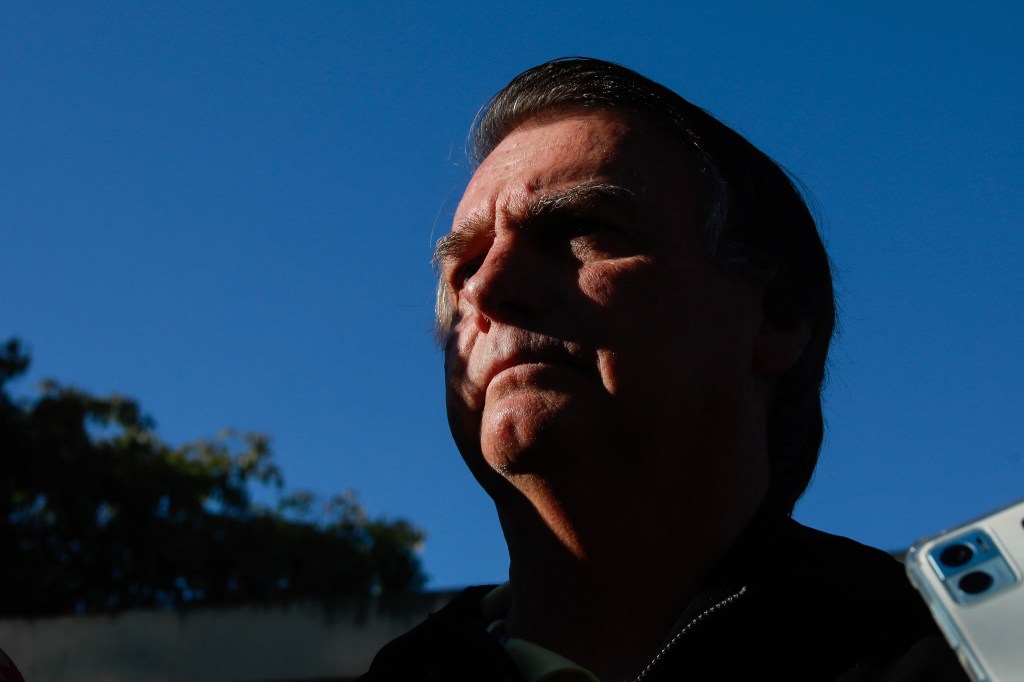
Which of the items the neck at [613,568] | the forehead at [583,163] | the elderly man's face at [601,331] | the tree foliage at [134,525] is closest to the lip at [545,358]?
the elderly man's face at [601,331]

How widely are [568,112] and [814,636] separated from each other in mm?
1389

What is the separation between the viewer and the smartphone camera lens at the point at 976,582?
1.22 meters

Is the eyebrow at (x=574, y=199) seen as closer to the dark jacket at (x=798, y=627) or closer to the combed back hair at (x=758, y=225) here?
the combed back hair at (x=758, y=225)

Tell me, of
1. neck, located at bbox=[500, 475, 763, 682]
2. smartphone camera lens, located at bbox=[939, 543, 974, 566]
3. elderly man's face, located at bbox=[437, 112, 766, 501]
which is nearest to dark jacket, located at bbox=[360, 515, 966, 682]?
neck, located at bbox=[500, 475, 763, 682]

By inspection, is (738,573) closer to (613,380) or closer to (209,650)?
(613,380)

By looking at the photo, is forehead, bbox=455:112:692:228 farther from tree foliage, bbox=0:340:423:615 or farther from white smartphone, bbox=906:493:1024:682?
tree foliage, bbox=0:340:423:615

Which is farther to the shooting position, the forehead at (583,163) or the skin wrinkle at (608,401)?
the forehead at (583,163)

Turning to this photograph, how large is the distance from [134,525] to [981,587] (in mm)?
20846

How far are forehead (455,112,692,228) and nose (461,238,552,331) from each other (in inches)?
6.9

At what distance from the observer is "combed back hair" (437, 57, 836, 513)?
8.43 ft

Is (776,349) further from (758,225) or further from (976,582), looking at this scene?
(976,582)

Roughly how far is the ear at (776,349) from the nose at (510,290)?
0.53 meters

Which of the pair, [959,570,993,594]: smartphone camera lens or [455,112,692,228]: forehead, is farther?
[455,112,692,228]: forehead

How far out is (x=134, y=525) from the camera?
20.5 meters
